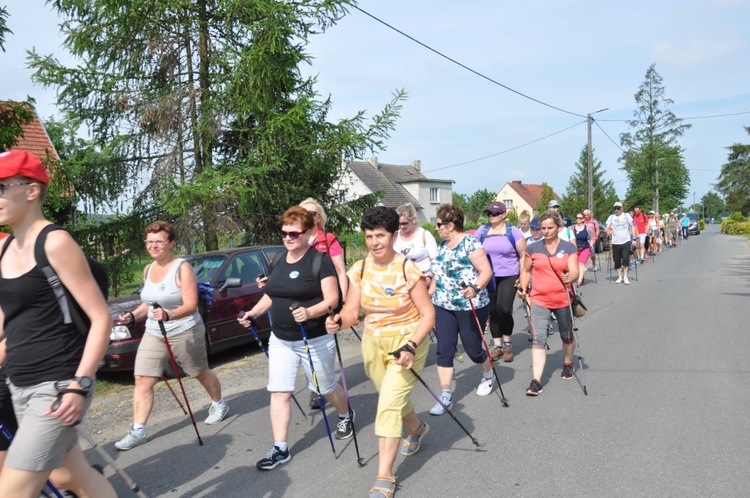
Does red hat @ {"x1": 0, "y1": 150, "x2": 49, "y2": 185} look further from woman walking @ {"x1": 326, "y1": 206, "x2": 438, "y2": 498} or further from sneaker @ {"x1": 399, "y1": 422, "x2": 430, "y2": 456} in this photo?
sneaker @ {"x1": 399, "y1": 422, "x2": 430, "y2": 456}

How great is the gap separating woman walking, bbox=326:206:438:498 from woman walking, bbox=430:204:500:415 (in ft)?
4.60

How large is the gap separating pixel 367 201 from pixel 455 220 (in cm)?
881

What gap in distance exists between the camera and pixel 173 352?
5.02m

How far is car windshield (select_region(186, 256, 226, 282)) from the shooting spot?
829 cm

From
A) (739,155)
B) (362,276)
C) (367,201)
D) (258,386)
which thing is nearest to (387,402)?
(362,276)

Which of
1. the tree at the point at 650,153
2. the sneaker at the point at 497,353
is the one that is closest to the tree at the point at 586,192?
the tree at the point at 650,153

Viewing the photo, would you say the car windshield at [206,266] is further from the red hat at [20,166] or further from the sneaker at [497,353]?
the red hat at [20,166]

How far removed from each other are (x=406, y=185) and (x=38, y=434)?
56622 mm

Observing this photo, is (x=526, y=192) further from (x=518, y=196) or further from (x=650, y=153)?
(x=650, y=153)

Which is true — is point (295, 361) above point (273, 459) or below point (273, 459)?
above

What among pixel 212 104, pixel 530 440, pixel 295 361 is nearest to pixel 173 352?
pixel 295 361

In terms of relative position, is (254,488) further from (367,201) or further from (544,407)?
(367,201)

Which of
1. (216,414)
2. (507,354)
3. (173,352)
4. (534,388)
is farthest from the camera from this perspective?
(507,354)

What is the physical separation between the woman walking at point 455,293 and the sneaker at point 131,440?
2484 millimetres
